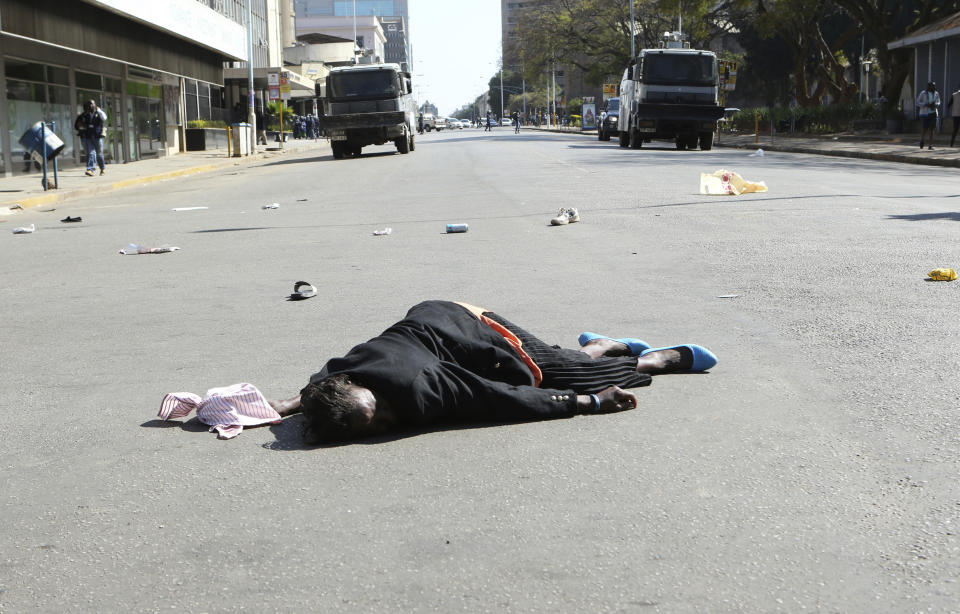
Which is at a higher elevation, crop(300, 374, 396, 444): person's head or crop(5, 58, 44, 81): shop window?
crop(5, 58, 44, 81): shop window

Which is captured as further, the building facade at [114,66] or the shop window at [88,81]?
the shop window at [88,81]

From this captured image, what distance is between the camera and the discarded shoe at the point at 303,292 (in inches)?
306

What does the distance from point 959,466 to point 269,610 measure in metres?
2.46

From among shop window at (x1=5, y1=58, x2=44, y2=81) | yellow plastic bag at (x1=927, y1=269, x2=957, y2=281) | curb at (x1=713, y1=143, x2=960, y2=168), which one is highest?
shop window at (x1=5, y1=58, x2=44, y2=81)

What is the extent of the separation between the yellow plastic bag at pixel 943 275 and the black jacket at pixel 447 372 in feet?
14.0

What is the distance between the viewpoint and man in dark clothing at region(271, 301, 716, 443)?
13.8 feet

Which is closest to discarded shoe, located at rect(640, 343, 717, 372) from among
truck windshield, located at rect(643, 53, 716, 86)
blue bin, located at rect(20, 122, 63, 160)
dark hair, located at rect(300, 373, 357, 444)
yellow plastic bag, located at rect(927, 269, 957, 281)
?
dark hair, located at rect(300, 373, 357, 444)

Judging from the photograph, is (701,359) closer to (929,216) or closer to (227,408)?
(227,408)

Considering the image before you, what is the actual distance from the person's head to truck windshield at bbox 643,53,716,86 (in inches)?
1245

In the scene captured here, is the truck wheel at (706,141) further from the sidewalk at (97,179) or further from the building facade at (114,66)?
the building facade at (114,66)

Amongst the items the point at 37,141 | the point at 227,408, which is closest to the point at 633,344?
the point at 227,408

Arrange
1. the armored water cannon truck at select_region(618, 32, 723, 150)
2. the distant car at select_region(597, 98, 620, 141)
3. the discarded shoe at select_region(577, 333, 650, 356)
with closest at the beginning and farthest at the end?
the discarded shoe at select_region(577, 333, 650, 356) < the armored water cannon truck at select_region(618, 32, 723, 150) < the distant car at select_region(597, 98, 620, 141)

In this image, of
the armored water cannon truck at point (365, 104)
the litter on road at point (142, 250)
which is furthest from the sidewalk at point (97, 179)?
the litter on road at point (142, 250)

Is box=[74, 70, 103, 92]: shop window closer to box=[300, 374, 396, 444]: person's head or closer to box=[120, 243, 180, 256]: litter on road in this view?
box=[120, 243, 180, 256]: litter on road
